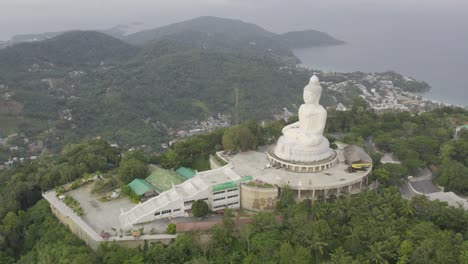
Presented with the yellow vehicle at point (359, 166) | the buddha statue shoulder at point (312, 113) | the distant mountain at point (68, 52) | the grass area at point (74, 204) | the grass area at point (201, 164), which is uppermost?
the buddha statue shoulder at point (312, 113)

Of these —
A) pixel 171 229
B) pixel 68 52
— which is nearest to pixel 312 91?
pixel 171 229

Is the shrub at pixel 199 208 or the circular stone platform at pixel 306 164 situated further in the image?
the circular stone platform at pixel 306 164

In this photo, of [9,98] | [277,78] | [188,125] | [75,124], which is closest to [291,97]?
[277,78]

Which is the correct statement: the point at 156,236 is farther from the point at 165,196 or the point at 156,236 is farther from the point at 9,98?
the point at 9,98

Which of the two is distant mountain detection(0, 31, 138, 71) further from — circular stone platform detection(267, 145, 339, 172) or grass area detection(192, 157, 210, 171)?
circular stone platform detection(267, 145, 339, 172)

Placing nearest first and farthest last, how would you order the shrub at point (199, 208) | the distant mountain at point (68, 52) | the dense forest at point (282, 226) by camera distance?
the dense forest at point (282, 226)
the shrub at point (199, 208)
the distant mountain at point (68, 52)

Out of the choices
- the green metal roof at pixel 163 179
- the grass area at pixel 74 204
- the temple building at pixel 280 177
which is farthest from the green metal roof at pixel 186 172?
the grass area at pixel 74 204

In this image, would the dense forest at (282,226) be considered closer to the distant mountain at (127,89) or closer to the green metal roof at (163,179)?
the green metal roof at (163,179)
